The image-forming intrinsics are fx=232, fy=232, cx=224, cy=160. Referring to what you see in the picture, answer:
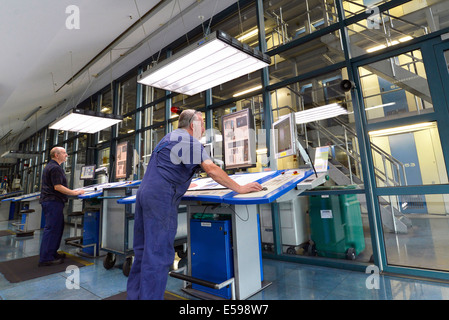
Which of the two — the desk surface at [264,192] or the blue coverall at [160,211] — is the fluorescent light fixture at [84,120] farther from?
the blue coverall at [160,211]

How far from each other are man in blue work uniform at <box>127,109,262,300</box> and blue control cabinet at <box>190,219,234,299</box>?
0.48m

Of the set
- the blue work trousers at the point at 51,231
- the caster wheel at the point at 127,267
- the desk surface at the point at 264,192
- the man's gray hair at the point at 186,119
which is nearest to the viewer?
the desk surface at the point at 264,192

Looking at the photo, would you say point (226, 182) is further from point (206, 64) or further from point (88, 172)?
point (88, 172)

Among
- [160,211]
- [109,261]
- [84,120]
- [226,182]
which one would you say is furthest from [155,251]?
[84,120]

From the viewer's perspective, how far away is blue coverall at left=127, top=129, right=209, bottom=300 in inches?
58.0

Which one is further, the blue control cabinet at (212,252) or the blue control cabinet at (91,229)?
the blue control cabinet at (91,229)

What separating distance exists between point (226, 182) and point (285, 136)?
32.8 inches

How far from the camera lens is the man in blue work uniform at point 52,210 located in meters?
3.07

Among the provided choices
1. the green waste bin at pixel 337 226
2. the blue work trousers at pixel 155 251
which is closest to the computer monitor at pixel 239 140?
the blue work trousers at pixel 155 251

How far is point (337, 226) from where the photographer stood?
289 cm

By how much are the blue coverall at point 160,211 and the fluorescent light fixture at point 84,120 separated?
3077 millimetres

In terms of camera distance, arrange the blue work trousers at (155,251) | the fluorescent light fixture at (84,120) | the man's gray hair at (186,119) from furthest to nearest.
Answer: the fluorescent light fixture at (84,120) → the man's gray hair at (186,119) → the blue work trousers at (155,251)

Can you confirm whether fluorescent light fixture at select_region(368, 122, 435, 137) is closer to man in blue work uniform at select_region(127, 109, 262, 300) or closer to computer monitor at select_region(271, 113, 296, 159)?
computer monitor at select_region(271, 113, 296, 159)

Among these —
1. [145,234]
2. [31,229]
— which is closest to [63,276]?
[145,234]
